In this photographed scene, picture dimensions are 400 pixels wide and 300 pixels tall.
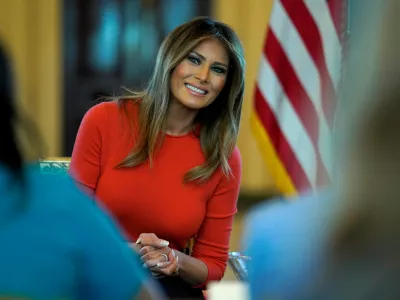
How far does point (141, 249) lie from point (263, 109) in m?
0.81

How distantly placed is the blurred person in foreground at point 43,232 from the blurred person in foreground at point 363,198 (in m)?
0.31

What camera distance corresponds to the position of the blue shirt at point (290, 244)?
14.2 inches

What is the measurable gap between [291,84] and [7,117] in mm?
1629

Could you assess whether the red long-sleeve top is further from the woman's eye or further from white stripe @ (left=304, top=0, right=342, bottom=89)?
white stripe @ (left=304, top=0, right=342, bottom=89)

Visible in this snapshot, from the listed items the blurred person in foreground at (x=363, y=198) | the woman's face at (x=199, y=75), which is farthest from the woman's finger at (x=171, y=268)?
the blurred person in foreground at (x=363, y=198)

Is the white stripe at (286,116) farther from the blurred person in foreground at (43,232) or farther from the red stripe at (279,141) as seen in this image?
the blurred person in foreground at (43,232)

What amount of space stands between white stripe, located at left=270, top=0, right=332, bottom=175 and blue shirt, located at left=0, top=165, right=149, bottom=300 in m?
1.48

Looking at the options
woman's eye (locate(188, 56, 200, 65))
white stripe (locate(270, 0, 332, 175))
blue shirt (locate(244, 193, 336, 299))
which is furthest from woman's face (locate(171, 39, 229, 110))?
blue shirt (locate(244, 193, 336, 299))

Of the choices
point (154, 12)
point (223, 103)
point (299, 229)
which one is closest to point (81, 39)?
point (154, 12)

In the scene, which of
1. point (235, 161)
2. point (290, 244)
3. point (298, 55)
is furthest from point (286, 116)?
point (290, 244)

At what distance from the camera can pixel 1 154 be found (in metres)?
0.60

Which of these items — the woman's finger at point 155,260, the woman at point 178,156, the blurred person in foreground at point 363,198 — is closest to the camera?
the blurred person in foreground at point 363,198

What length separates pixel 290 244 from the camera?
Answer: 1.29ft

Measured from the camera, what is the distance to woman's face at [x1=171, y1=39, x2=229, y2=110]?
1709mm
